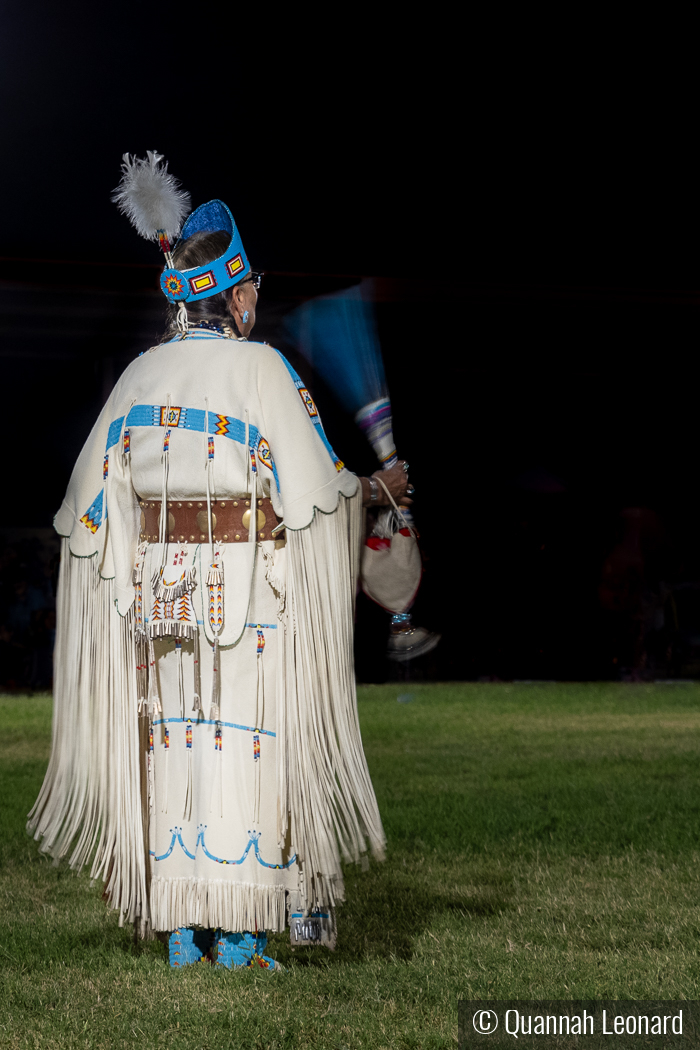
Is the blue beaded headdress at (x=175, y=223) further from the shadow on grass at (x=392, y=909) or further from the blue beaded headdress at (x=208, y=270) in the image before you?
the shadow on grass at (x=392, y=909)

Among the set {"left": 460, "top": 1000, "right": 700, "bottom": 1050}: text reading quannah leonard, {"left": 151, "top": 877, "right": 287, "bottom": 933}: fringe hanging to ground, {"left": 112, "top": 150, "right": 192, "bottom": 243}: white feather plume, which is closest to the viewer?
{"left": 460, "top": 1000, "right": 700, "bottom": 1050}: text reading quannah leonard

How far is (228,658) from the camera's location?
2.34 metres

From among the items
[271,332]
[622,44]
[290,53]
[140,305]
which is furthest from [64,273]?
[622,44]

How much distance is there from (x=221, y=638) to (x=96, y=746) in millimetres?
411

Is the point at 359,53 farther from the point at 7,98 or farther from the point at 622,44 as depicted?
the point at 7,98

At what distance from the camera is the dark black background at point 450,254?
5.62m

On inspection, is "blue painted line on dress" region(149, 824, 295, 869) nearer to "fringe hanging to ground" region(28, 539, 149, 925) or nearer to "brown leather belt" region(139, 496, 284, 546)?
"fringe hanging to ground" region(28, 539, 149, 925)

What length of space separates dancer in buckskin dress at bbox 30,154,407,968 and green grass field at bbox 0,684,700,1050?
16 centimetres

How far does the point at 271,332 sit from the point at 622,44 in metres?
3.23

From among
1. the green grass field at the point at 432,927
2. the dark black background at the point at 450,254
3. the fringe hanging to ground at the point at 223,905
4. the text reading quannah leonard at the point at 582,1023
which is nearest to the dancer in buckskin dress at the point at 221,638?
the fringe hanging to ground at the point at 223,905

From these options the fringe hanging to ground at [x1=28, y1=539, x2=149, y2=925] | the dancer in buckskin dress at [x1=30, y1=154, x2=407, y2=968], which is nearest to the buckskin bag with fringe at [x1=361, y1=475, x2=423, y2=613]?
the dancer in buckskin dress at [x1=30, y1=154, x2=407, y2=968]

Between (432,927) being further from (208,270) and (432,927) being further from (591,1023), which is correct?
(208,270)

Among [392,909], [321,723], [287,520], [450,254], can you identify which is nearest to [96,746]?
[321,723]

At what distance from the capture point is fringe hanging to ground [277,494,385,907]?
2301mm
